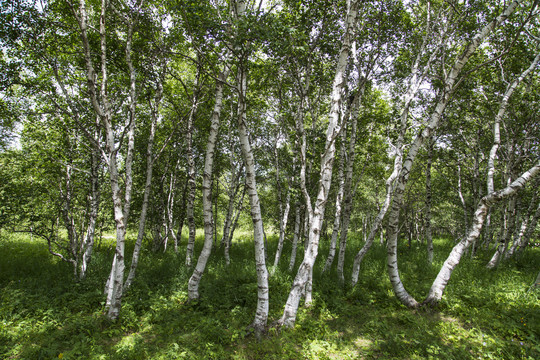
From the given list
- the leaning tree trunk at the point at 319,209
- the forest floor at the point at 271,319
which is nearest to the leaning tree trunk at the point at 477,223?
the forest floor at the point at 271,319

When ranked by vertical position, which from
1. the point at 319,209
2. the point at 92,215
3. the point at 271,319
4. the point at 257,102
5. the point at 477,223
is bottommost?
the point at 271,319

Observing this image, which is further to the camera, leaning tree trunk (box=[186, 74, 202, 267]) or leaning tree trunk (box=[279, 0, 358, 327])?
leaning tree trunk (box=[186, 74, 202, 267])

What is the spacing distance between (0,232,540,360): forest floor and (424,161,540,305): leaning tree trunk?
475 mm

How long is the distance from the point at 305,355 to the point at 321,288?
3.42 m

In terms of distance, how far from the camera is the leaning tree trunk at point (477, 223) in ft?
16.4

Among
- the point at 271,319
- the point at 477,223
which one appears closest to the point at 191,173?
the point at 271,319

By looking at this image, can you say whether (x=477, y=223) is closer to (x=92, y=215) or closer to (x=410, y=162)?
(x=410, y=162)

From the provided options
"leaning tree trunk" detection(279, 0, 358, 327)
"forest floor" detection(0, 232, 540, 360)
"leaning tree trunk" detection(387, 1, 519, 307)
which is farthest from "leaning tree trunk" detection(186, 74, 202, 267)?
"leaning tree trunk" detection(387, 1, 519, 307)

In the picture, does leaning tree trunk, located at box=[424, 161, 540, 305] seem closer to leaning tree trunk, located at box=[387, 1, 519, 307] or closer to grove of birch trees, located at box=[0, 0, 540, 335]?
grove of birch trees, located at box=[0, 0, 540, 335]

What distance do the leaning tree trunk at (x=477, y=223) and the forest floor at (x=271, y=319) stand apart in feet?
1.56

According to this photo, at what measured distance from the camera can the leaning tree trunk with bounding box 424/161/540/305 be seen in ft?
16.4

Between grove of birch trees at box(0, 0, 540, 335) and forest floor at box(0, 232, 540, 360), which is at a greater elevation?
grove of birch trees at box(0, 0, 540, 335)

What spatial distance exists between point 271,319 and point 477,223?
5.33m

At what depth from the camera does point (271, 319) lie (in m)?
5.97
